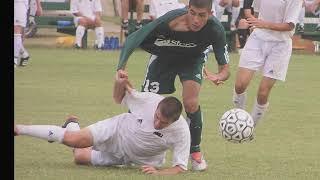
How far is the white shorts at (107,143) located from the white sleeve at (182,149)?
0.59m

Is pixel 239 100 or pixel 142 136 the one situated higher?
pixel 142 136

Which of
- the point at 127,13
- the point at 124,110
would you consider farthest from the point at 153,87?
the point at 127,13

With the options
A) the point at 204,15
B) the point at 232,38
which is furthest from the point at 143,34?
the point at 232,38

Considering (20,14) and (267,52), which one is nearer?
(267,52)

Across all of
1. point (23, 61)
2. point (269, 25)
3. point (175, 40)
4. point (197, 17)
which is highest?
point (197, 17)

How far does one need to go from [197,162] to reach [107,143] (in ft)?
3.01

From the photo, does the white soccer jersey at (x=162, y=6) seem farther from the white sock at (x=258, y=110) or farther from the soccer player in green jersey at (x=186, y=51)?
the soccer player in green jersey at (x=186, y=51)

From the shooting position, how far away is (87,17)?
93.3ft

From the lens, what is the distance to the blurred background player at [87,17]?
28109 mm

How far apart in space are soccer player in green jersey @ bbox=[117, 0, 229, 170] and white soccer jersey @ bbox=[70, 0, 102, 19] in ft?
58.8

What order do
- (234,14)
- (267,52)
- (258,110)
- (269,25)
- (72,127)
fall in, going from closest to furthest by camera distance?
1. (72,127)
2. (269,25)
3. (258,110)
4. (267,52)
5. (234,14)

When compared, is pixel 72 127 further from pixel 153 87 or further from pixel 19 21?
pixel 19 21

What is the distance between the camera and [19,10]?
20594 mm

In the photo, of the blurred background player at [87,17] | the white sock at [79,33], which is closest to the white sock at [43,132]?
the white sock at [79,33]
